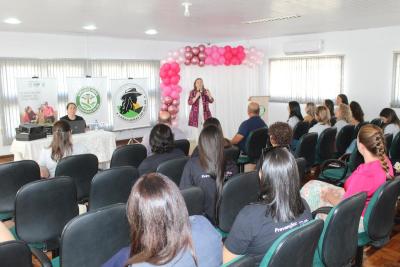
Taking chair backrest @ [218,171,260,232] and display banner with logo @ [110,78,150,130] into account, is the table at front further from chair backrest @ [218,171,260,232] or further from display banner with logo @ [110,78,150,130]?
chair backrest @ [218,171,260,232]

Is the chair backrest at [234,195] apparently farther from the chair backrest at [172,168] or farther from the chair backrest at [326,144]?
the chair backrest at [326,144]

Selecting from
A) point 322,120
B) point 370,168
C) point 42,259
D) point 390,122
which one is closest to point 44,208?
point 42,259

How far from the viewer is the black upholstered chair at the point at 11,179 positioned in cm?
336

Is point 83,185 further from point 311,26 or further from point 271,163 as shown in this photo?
point 311,26

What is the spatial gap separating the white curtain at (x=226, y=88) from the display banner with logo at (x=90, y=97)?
223cm

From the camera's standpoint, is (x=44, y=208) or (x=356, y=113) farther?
(x=356, y=113)

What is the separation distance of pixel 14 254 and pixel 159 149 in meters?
2.19

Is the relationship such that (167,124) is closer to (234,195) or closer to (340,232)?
(234,195)

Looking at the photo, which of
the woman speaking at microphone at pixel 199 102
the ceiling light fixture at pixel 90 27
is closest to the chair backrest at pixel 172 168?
the ceiling light fixture at pixel 90 27

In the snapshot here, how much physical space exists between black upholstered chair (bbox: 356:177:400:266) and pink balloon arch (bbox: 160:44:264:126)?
23.1 ft

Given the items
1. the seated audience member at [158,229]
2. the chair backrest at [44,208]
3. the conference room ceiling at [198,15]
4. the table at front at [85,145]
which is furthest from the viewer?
the table at front at [85,145]

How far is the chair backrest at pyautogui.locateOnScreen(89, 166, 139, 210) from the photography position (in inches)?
120

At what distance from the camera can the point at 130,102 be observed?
9734 mm

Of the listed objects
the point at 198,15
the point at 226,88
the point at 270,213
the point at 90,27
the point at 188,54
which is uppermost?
the point at 90,27
